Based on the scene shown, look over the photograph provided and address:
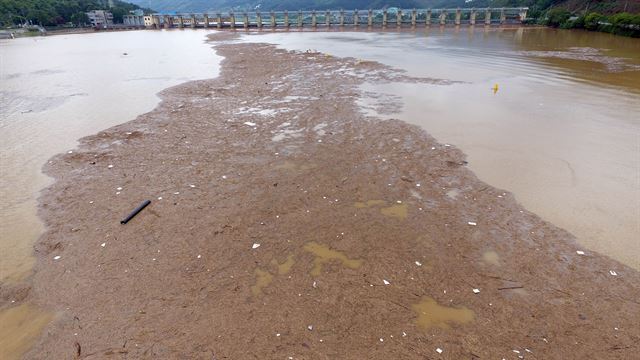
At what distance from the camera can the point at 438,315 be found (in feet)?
15.3

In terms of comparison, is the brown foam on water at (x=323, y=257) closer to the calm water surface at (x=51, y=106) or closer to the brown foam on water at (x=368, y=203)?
the brown foam on water at (x=368, y=203)

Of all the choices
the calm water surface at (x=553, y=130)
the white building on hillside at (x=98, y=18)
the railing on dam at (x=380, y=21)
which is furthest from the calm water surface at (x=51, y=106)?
the white building on hillside at (x=98, y=18)

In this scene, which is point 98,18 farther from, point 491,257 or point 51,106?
point 491,257

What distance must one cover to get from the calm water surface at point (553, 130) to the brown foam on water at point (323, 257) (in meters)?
3.82

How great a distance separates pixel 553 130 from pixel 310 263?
9732mm

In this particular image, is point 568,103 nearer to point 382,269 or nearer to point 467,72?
point 467,72

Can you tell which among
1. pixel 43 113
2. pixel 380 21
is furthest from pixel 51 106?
pixel 380 21

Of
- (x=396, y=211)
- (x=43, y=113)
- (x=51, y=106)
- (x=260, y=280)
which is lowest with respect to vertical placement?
(x=260, y=280)

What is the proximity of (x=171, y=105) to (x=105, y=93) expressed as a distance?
17.8 feet

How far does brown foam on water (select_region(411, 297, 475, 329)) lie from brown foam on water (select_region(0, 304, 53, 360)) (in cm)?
471

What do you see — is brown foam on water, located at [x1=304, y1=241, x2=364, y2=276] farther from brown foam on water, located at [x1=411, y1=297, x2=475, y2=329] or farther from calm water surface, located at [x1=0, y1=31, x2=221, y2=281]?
calm water surface, located at [x1=0, y1=31, x2=221, y2=281]

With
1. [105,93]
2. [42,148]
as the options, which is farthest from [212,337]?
[105,93]

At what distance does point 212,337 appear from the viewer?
4.36 m

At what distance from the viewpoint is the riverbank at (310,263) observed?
14.3 ft
